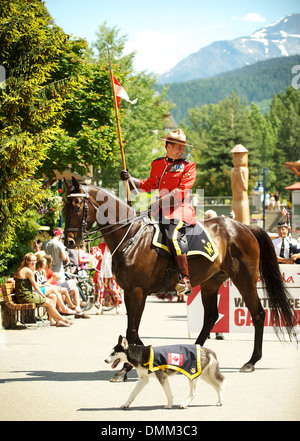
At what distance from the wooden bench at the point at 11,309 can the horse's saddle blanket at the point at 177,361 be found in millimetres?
7211

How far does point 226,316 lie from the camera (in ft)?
36.8

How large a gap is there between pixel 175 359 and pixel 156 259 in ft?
7.03

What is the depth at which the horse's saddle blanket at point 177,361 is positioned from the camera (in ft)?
22.0

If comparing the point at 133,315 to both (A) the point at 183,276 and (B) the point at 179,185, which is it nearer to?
(A) the point at 183,276

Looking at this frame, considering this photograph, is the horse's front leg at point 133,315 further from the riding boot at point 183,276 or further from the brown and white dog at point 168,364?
the brown and white dog at point 168,364

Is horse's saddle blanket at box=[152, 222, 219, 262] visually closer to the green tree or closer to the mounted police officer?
the mounted police officer

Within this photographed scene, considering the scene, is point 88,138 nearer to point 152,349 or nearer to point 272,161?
point 152,349

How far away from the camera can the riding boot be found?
851 cm

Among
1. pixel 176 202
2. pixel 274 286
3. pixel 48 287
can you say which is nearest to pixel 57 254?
pixel 48 287

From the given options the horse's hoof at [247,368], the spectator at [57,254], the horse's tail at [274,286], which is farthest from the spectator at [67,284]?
the horse's hoof at [247,368]

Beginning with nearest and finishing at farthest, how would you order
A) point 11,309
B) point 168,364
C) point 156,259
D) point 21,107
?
point 168,364 < point 156,259 < point 11,309 < point 21,107

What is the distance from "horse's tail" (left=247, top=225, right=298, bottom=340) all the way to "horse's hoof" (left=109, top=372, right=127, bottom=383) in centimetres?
250

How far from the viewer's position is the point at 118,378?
323 inches

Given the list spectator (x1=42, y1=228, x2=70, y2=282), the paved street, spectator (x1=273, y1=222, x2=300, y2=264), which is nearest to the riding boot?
the paved street
